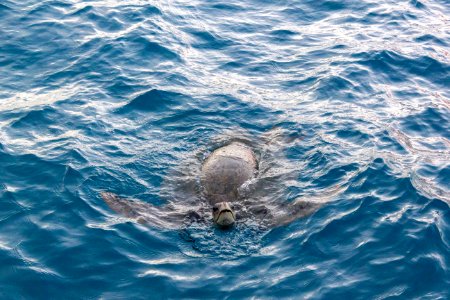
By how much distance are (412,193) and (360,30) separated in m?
8.79

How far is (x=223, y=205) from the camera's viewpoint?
389 inches

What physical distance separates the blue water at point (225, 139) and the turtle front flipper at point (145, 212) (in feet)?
0.52

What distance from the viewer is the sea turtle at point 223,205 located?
10180mm

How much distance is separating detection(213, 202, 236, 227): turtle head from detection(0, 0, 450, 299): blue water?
0.24 m

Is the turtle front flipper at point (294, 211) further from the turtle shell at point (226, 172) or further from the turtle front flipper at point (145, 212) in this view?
the turtle front flipper at point (145, 212)

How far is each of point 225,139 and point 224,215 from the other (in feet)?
11.3

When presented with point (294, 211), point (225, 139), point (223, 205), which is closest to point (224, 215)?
point (223, 205)

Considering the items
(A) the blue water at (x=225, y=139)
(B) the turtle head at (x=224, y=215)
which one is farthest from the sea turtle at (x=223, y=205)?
(A) the blue water at (x=225, y=139)

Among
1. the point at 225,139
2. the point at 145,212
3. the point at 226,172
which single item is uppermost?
the point at 226,172

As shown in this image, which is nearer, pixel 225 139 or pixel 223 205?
pixel 223 205

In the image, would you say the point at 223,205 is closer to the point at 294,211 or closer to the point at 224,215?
the point at 224,215

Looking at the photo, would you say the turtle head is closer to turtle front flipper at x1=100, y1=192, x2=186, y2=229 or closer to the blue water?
the blue water

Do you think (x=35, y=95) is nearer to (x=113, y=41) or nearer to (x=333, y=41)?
(x=113, y=41)

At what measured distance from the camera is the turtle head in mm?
9789
